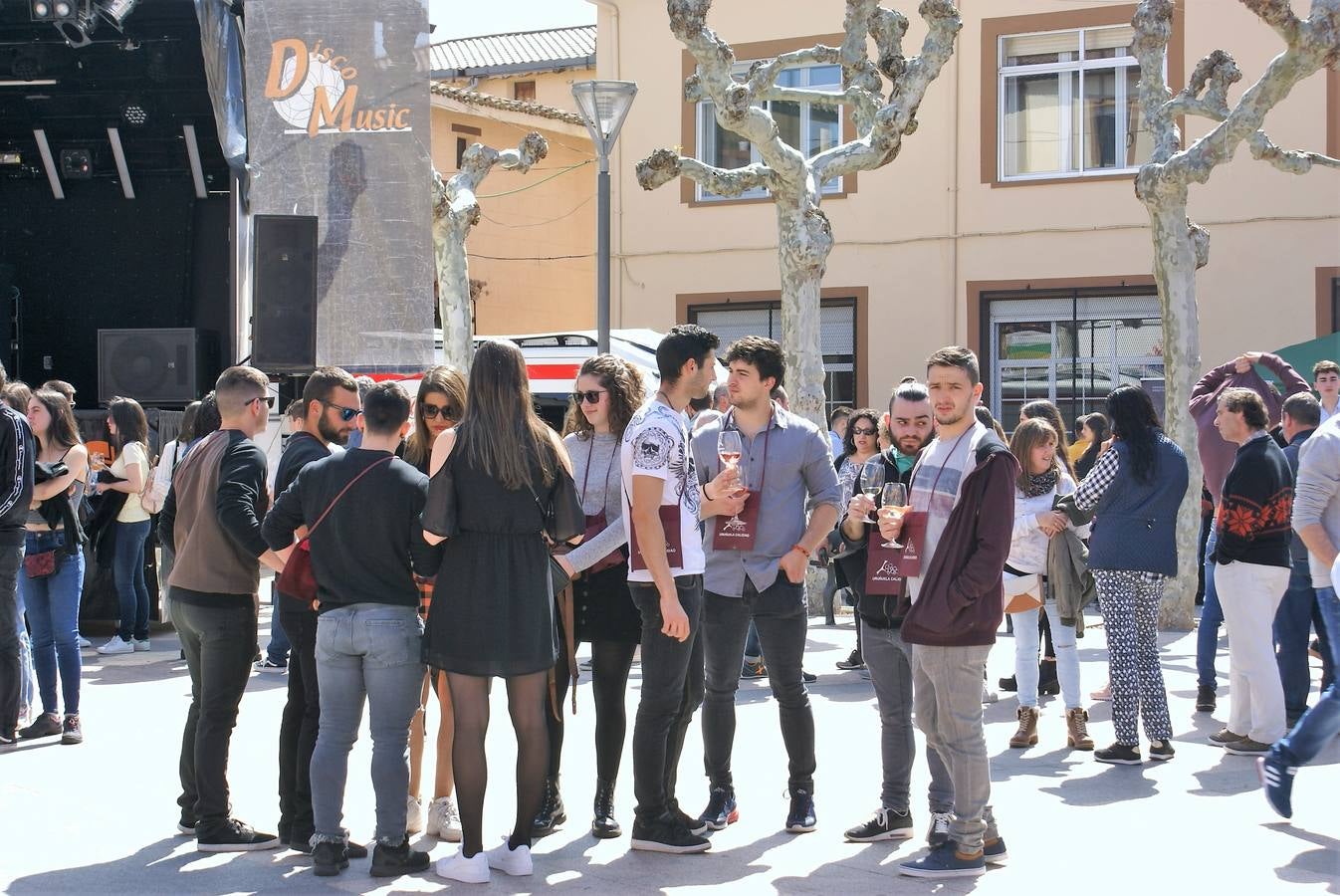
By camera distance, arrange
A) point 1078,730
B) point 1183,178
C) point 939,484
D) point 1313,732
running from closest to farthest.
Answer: point 939,484
point 1313,732
point 1078,730
point 1183,178

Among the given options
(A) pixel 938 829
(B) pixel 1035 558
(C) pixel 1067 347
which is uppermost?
(C) pixel 1067 347

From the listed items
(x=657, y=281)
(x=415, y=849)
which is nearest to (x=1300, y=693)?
(x=415, y=849)

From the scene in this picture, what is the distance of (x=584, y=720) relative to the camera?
7.85 meters

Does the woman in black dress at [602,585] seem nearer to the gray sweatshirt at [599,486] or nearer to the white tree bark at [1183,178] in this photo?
the gray sweatshirt at [599,486]

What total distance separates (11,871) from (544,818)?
192 centimetres

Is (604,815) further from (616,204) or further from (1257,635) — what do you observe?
(616,204)

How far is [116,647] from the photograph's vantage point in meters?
10.4

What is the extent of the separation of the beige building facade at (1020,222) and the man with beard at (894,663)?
46.0 feet

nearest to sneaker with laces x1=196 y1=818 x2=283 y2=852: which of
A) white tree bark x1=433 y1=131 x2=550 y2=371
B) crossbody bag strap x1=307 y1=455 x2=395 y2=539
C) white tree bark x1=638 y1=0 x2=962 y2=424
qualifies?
crossbody bag strap x1=307 y1=455 x2=395 y2=539

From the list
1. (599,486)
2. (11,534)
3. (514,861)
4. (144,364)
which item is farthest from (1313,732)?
(144,364)

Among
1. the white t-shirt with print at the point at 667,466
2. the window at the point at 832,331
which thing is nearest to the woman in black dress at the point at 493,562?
the white t-shirt with print at the point at 667,466

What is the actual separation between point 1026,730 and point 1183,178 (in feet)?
20.4

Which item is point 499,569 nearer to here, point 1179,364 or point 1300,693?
point 1300,693

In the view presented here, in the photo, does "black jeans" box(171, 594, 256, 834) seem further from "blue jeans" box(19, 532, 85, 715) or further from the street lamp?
the street lamp
